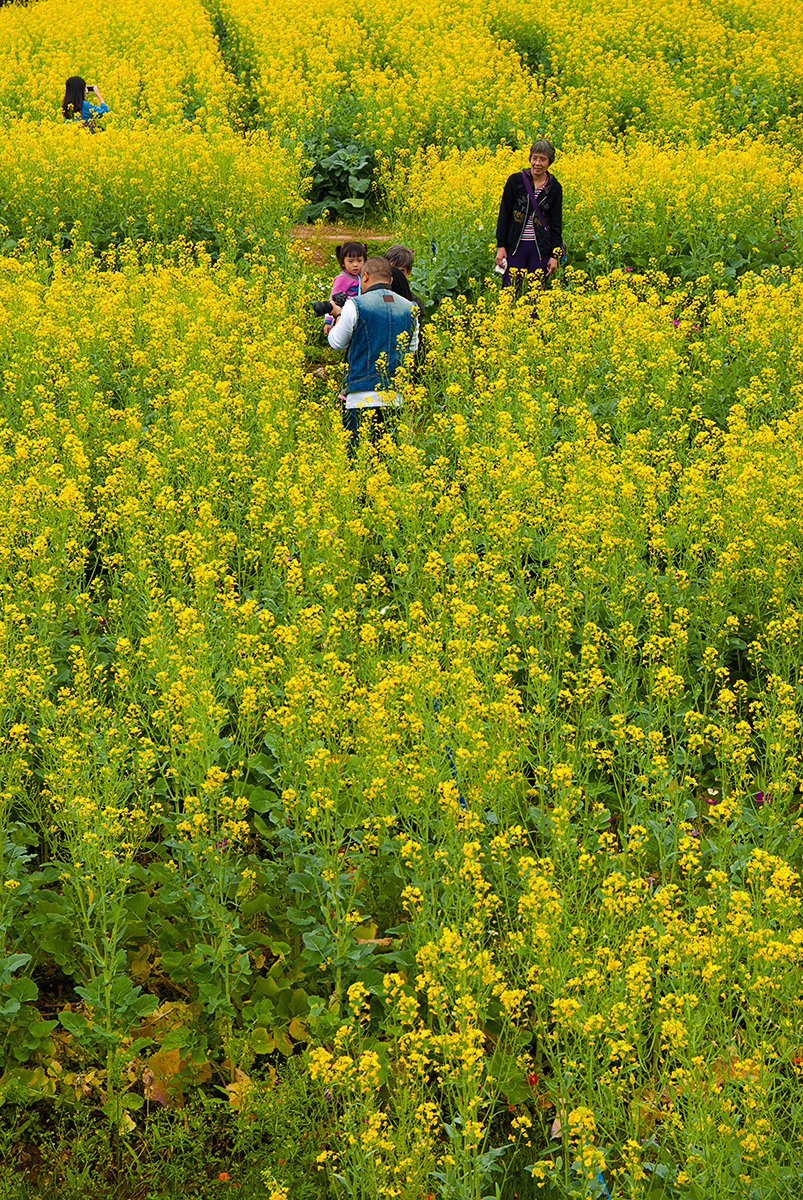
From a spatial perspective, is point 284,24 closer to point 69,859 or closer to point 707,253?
point 707,253

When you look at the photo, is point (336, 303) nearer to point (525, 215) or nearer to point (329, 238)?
point (525, 215)

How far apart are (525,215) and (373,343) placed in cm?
286

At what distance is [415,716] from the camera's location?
5.24 m

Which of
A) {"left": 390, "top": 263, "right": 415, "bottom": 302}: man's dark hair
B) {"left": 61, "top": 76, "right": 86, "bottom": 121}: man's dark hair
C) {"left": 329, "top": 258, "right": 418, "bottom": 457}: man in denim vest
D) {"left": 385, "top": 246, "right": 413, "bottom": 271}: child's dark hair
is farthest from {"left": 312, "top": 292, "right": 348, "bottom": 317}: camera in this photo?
{"left": 61, "top": 76, "right": 86, "bottom": 121}: man's dark hair

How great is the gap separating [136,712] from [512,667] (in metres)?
2.01

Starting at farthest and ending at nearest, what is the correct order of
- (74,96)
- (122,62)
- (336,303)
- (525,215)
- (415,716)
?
(122,62) < (74,96) < (525,215) < (336,303) < (415,716)

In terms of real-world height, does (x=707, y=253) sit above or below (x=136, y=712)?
above

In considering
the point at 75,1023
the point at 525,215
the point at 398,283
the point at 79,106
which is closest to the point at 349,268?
the point at 398,283

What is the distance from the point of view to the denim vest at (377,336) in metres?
8.43

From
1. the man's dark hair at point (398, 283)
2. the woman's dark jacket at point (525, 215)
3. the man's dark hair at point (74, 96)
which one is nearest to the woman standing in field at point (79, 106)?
the man's dark hair at point (74, 96)

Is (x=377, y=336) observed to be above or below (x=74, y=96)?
below

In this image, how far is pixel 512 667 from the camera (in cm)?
596

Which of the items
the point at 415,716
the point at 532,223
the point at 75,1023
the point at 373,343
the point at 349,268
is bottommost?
the point at 75,1023

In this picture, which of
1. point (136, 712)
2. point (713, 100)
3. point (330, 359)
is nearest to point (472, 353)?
point (330, 359)
